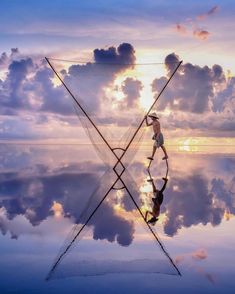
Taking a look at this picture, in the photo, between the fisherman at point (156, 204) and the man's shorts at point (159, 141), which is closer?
the fisherman at point (156, 204)

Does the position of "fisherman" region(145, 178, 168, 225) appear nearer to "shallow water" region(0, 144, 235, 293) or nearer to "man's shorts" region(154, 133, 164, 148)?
"shallow water" region(0, 144, 235, 293)

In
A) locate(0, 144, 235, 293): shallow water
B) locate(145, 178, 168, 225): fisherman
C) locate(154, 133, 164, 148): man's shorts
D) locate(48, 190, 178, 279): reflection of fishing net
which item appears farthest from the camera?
locate(154, 133, 164, 148): man's shorts

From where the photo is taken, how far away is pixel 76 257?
8.22m

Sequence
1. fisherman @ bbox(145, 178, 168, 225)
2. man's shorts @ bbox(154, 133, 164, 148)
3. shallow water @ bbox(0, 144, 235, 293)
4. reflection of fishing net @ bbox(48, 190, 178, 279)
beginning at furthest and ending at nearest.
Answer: man's shorts @ bbox(154, 133, 164, 148), fisherman @ bbox(145, 178, 168, 225), reflection of fishing net @ bbox(48, 190, 178, 279), shallow water @ bbox(0, 144, 235, 293)

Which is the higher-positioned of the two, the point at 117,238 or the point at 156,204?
the point at 156,204

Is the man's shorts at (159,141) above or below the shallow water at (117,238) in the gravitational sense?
above

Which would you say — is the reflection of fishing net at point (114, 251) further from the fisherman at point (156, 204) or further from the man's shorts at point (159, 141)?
the man's shorts at point (159, 141)

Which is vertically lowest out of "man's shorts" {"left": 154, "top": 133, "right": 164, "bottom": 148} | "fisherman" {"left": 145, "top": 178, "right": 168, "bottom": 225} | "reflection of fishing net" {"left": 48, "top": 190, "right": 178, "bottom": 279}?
"reflection of fishing net" {"left": 48, "top": 190, "right": 178, "bottom": 279}

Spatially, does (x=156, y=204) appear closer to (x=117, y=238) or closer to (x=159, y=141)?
(x=117, y=238)

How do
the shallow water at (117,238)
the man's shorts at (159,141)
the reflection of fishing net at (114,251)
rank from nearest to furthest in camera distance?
the shallow water at (117,238), the reflection of fishing net at (114,251), the man's shorts at (159,141)

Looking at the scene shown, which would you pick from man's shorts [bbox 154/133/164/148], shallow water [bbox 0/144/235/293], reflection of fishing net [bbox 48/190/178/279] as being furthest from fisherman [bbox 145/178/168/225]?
man's shorts [bbox 154/133/164/148]

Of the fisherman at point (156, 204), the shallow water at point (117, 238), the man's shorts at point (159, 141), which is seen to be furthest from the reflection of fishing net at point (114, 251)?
the man's shorts at point (159, 141)

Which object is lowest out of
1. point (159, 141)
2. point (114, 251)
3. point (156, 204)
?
point (114, 251)

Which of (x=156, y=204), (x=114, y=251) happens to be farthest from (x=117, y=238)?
(x=156, y=204)
